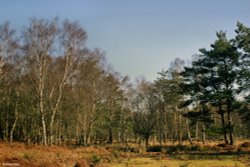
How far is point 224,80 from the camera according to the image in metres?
44.9

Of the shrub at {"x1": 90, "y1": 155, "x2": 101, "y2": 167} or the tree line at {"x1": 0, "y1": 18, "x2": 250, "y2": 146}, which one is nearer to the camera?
the shrub at {"x1": 90, "y1": 155, "x2": 101, "y2": 167}

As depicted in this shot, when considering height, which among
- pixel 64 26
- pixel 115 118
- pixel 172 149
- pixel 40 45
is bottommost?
pixel 172 149

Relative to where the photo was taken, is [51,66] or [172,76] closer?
[51,66]

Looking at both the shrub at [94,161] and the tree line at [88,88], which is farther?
the tree line at [88,88]

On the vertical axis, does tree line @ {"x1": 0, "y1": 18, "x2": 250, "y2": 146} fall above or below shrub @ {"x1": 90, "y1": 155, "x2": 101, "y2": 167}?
above

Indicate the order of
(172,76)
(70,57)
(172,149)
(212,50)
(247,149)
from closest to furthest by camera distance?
(247,149) < (70,57) < (172,149) < (212,50) < (172,76)

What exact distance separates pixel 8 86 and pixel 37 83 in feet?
28.4

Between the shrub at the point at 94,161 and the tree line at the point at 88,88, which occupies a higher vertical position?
the tree line at the point at 88,88

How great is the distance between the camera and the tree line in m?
38.8

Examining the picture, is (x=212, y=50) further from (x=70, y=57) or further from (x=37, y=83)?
(x=37, y=83)

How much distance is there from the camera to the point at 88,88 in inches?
1939

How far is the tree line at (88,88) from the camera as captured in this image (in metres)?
38.8

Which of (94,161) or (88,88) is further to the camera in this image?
(88,88)

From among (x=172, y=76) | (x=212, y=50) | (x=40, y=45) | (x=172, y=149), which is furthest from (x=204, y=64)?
(x=40, y=45)
